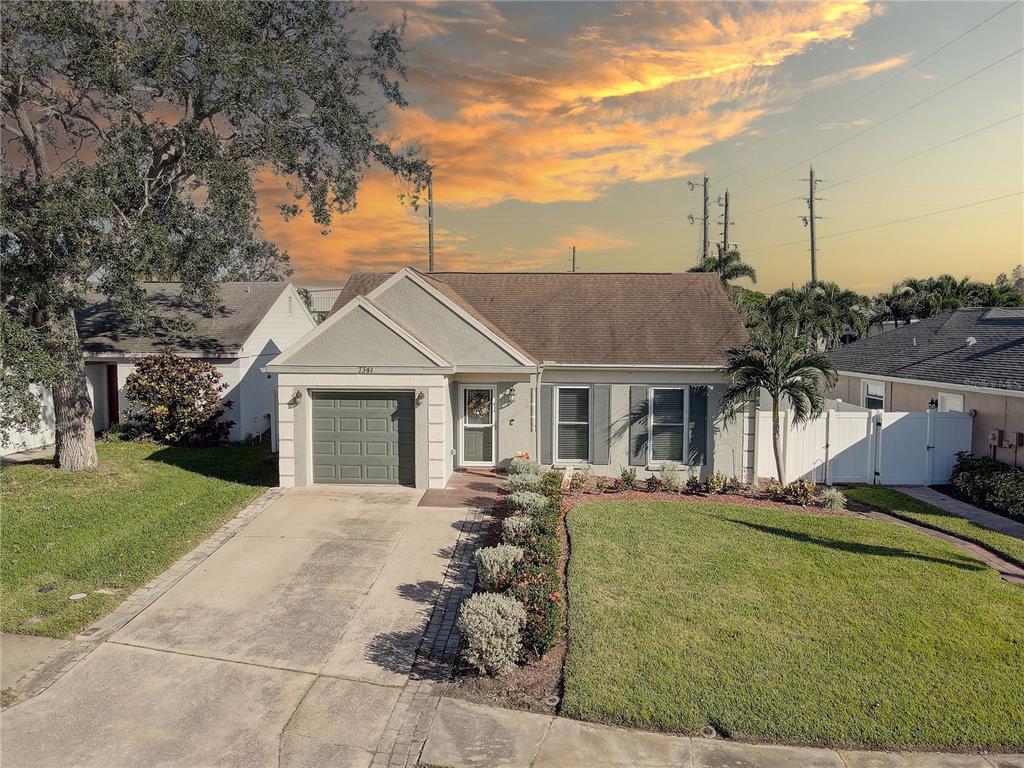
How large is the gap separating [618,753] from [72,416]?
15206 millimetres

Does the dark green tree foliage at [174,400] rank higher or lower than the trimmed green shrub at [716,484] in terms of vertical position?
higher

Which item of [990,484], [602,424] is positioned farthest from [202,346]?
[990,484]

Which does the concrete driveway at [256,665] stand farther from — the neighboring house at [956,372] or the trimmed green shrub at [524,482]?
the neighboring house at [956,372]

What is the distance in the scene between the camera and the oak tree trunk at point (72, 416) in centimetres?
1529

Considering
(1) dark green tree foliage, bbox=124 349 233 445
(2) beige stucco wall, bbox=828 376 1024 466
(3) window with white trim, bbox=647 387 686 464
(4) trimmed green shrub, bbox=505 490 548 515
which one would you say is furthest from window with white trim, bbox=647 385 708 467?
(1) dark green tree foliage, bbox=124 349 233 445

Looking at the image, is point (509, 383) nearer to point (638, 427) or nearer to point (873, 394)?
point (638, 427)

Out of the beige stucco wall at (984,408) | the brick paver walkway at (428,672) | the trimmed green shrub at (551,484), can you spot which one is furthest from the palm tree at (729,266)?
the brick paver walkway at (428,672)

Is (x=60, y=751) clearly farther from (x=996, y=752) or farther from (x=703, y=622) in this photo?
(x=996, y=752)

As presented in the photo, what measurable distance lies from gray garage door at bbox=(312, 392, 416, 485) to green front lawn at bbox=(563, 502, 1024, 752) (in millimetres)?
4808

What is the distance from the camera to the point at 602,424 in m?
16.2

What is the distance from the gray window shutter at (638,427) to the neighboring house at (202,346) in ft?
36.0

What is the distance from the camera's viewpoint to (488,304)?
18.6m

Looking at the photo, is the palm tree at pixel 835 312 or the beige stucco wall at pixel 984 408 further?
the palm tree at pixel 835 312

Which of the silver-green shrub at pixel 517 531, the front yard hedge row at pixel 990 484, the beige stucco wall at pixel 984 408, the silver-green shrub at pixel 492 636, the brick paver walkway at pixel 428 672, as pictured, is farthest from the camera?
the beige stucco wall at pixel 984 408
